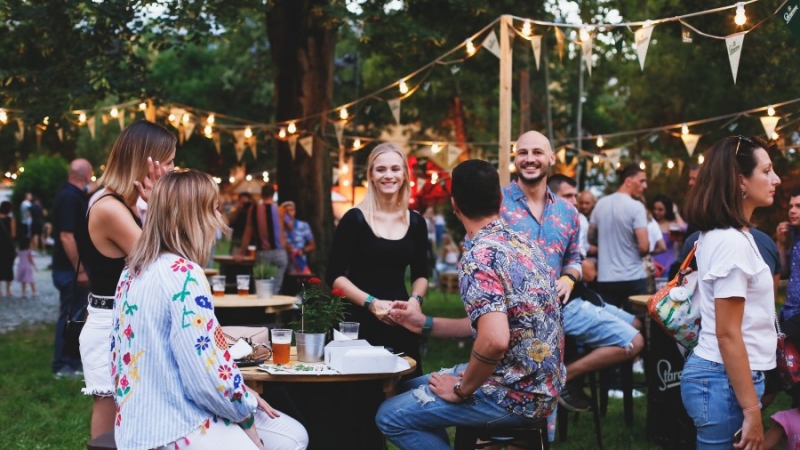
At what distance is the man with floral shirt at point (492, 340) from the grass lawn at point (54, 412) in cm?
280

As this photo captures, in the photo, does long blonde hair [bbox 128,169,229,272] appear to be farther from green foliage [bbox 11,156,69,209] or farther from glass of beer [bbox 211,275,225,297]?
green foliage [bbox 11,156,69,209]

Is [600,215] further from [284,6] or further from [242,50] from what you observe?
[242,50]

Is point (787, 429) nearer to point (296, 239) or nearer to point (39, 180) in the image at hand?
point (296, 239)

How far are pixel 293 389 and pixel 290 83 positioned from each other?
32.2 ft

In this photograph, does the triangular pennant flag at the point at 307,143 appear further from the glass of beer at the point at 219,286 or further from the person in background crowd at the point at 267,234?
the glass of beer at the point at 219,286

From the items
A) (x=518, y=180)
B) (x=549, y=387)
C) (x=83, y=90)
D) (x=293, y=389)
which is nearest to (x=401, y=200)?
(x=518, y=180)

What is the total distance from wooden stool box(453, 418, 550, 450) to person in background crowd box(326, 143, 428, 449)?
3.55 ft

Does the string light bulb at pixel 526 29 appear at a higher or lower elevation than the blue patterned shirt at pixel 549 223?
higher

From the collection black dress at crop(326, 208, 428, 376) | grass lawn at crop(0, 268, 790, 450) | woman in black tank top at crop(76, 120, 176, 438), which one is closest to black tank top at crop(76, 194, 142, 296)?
woman in black tank top at crop(76, 120, 176, 438)

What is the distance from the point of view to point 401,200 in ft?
17.5

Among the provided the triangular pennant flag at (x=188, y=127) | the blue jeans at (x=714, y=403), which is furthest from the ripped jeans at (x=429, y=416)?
the triangular pennant flag at (x=188, y=127)

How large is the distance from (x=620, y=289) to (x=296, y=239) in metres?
5.67

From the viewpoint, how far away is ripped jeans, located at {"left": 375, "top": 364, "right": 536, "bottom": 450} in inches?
147

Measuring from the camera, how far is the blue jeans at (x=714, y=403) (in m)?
3.49
